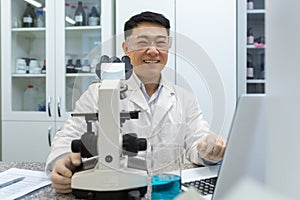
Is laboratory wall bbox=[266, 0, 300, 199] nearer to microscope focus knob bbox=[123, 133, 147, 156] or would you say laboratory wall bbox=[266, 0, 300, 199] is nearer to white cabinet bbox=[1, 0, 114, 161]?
microscope focus knob bbox=[123, 133, 147, 156]

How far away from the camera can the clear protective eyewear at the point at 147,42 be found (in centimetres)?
77

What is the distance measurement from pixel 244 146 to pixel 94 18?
2065 mm

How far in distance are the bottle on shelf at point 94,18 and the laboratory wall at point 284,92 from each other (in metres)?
2.07

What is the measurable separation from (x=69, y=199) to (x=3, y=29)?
76.7 inches

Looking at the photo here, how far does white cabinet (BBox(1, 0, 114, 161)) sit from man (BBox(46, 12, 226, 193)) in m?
1.31

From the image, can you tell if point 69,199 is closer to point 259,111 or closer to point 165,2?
point 259,111

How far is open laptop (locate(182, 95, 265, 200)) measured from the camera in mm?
449

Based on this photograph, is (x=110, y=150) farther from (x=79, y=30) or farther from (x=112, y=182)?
(x=79, y=30)

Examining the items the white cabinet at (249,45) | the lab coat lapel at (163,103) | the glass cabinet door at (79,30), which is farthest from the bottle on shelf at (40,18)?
the lab coat lapel at (163,103)

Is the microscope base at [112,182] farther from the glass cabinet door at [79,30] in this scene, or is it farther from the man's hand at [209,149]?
the glass cabinet door at [79,30]

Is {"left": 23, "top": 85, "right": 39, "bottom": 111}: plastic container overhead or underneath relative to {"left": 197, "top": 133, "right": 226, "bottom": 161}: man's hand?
overhead

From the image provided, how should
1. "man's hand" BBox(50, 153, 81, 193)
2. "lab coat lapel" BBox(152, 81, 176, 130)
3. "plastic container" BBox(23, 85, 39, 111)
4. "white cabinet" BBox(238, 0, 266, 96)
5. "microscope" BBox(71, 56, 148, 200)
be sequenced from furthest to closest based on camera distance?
1. "plastic container" BBox(23, 85, 39, 111)
2. "white cabinet" BBox(238, 0, 266, 96)
3. "lab coat lapel" BBox(152, 81, 176, 130)
4. "man's hand" BBox(50, 153, 81, 193)
5. "microscope" BBox(71, 56, 148, 200)

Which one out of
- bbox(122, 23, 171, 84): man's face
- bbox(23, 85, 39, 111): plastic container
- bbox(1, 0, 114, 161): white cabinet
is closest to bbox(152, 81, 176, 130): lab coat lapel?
bbox(122, 23, 171, 84): man's face

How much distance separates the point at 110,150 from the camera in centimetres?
69
